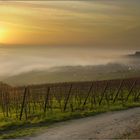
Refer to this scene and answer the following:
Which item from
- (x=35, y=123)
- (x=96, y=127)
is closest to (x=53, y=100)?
(x=35, y=123)

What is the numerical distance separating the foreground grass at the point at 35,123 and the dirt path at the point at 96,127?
1.18 m

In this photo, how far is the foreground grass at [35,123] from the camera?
34013 mm

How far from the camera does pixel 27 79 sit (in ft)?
405

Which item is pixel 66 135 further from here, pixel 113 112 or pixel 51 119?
pixel 113 112

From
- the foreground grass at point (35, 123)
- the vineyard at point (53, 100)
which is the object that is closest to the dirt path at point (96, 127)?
the foreground grass at point (35, 123)

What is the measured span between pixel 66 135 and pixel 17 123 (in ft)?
24.4

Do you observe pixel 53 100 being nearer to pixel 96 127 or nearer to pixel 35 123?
pixel 35 123

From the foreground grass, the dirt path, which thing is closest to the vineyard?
the foreground grass

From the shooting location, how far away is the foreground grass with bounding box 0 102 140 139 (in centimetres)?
3401

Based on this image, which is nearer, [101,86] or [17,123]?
[17,123]

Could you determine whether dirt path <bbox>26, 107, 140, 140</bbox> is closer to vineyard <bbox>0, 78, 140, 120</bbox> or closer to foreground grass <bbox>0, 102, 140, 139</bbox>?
foreground grass <bbox>0, 102, 140, 139</bbox>

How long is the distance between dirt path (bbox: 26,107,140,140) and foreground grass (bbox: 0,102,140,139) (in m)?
1.18

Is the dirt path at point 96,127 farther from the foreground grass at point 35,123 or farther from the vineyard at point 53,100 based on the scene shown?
the vineyard at point 53,100

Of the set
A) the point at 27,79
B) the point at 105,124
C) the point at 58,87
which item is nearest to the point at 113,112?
the point at 105,124
